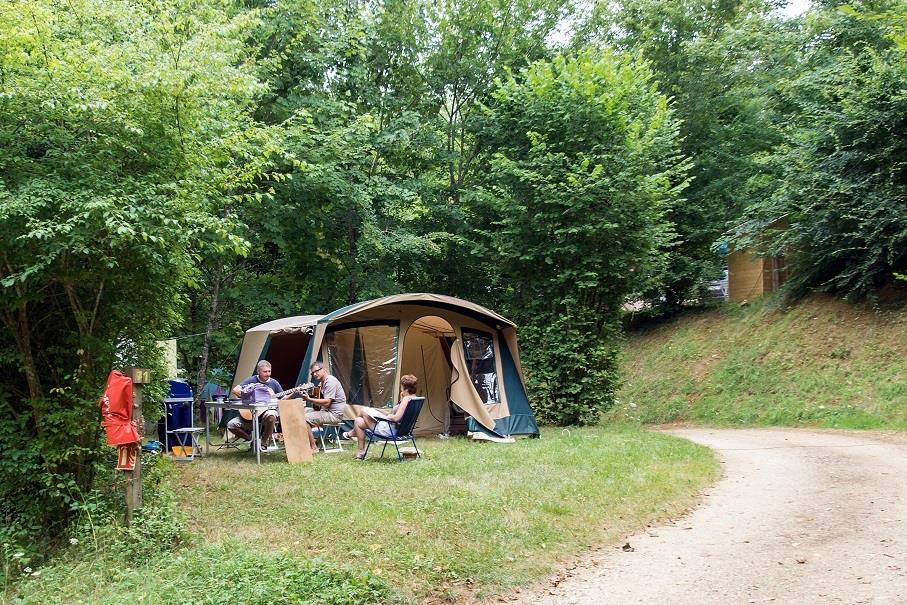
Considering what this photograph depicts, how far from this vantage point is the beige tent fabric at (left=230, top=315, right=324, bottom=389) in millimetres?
11422

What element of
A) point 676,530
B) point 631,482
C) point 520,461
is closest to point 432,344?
point 520,461

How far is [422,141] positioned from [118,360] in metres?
11.3

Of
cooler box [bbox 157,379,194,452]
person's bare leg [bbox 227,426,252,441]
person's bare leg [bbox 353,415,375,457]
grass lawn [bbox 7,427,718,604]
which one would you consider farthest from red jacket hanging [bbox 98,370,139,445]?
person's bare leg [bbox 227,426,252,441]

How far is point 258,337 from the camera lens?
479 inches

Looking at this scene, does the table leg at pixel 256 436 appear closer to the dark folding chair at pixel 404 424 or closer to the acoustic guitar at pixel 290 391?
the acoustic guitar at pixel 290 391

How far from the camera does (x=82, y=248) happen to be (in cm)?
504

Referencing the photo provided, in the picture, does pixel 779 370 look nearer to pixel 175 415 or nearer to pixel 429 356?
pixel 429 356

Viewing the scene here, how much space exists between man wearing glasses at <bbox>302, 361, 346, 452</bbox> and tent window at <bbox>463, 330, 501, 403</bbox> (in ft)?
7.65

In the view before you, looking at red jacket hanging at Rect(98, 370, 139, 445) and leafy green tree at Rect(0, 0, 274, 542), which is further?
red jacket hanging at Rect(98, 370, 139, 445)

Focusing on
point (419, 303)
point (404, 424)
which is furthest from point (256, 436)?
point (419, 303)

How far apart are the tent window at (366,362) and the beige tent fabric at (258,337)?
72cm

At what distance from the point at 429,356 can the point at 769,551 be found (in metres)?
7.57

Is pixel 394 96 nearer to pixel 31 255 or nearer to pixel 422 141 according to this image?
pixel 422 141

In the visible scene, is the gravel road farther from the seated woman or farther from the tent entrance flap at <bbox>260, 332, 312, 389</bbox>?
the tent entrance flap at <bbox>260, 332, 312, 389</bbox>
